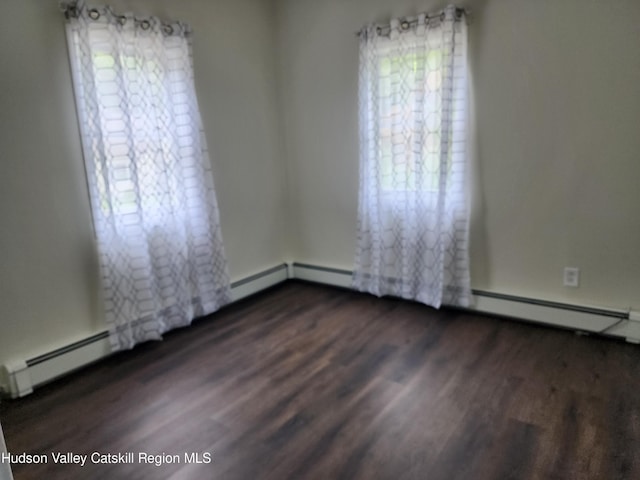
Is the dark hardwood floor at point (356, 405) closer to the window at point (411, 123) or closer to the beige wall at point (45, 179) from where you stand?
the beige wall at point (45, 179)

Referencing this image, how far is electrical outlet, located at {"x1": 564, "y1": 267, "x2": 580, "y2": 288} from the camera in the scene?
260 cm

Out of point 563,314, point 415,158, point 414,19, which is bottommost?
point 563,314

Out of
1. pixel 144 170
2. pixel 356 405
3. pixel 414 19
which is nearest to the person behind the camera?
pixel 356 405

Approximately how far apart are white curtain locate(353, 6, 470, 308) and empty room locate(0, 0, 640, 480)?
0.02 m

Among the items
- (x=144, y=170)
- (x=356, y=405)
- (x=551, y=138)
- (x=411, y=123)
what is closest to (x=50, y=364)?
(x=144, y=170)

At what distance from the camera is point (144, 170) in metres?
2.64

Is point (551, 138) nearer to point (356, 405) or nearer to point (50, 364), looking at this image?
point (356, 405)

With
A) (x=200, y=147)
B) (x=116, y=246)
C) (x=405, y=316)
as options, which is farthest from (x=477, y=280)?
(x=116, y=246)

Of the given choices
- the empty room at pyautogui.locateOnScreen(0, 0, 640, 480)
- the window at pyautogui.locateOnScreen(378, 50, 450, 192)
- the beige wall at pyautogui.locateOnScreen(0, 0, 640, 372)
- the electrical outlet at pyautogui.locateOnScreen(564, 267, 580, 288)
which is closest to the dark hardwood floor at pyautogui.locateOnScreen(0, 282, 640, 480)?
the empty room at pyautogui.locateOnScreen(0, 0, 640, 480)

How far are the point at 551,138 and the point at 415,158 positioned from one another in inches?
32.5

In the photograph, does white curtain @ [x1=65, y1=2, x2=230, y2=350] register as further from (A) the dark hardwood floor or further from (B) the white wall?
(B) the white wall

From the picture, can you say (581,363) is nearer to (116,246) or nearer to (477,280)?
(477,280)

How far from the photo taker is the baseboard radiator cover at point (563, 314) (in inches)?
96.8

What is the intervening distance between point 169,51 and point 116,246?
130 centimetres
